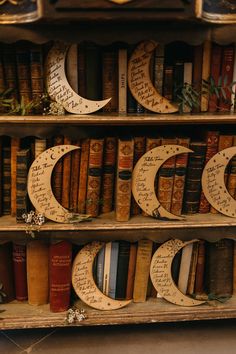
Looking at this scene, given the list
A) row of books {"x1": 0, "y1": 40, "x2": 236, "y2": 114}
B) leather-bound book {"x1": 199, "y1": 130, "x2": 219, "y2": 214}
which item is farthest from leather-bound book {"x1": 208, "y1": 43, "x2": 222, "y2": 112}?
leather-bound book {"x1": 199, "y1": 130, "x2": 219, "y2": 214}

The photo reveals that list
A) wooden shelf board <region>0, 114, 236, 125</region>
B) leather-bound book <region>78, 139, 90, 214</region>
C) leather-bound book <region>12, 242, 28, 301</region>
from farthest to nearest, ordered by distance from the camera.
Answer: leather-bound book <region>12, 242, 28, 301</region> → leather-bound book <region>78, 139, 90, 214</region> → wooden shelf board <region>0, 114, 236, 125</region>

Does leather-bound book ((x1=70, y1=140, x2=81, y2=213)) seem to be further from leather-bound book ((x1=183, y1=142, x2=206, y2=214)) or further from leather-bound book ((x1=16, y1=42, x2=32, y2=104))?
leather-bound book ((x1=183, y1=142, x2=206, y2=214))

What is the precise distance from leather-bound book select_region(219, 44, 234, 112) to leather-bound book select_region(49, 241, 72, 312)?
2.57ft

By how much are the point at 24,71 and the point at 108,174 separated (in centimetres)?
48

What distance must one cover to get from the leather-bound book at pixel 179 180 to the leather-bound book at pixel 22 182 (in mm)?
550

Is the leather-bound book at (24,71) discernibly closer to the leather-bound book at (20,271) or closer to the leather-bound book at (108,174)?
the leather-bound book at (108,174)

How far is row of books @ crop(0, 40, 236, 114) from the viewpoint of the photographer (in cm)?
139

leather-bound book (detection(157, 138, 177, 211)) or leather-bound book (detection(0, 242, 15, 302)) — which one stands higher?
leather-bound book (detection(157, 138, 177, 211))

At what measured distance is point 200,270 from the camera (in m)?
1.64

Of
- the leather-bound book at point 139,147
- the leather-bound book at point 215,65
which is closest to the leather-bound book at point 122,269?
the leather-bound book at point 139,147

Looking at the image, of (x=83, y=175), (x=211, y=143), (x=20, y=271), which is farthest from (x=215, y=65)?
(x=20, y=271)

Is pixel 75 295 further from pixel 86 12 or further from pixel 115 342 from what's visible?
pixel 86 12

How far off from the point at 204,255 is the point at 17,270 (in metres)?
0.76

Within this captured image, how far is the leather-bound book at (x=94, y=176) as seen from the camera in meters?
1.45
